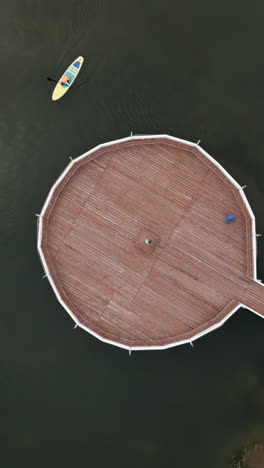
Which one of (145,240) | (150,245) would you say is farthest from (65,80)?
(150,245)

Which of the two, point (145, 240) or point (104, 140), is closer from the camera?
point (145, 240)

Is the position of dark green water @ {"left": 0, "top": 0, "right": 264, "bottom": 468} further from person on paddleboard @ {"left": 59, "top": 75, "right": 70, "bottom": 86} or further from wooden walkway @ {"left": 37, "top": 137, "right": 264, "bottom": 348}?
wooden walkway @ {"left": 37, "top": 137, "right": 264, "bottom": 348}

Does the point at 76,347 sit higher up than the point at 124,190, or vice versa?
the point at 124,190

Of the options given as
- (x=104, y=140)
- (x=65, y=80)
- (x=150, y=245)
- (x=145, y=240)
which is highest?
(x=65, y=80)

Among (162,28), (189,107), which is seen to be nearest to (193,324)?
(189,107)

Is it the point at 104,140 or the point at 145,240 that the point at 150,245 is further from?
the point at 104,140

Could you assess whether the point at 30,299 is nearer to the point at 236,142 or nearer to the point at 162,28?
the point at 236,142
